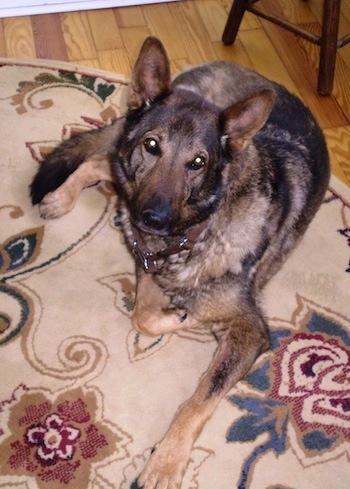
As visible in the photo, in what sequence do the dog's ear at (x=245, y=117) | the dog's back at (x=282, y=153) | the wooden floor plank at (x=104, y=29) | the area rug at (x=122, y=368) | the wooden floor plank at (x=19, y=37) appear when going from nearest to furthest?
the dog's ear at (x=245, y=117), the area rug at (x=122, y=368), the dog's back at (x=282, y=153), the wooden floor plank at (x=19, y=37), the wooden floor plank at (x=104, y=29)

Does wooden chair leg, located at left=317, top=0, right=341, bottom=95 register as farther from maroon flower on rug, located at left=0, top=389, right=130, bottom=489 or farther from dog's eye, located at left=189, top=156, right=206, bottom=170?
maroon flower on rug, located at left=0, top=389, right=130, bottom=489

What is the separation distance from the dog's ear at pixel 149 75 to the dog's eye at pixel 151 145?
0.49ft

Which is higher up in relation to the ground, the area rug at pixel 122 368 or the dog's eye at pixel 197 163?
the dog's eye at pixel 197 163

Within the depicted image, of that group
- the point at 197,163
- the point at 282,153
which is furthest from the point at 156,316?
the point at 282,153

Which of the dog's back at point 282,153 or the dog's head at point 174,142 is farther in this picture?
the dog's back at point 282,153

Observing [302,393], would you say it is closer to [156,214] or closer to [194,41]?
[156,214]

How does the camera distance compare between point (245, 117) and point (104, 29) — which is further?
point (104, 29)

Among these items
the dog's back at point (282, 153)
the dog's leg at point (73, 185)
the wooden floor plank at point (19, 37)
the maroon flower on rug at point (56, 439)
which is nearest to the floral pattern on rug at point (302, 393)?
the dog's back at point (282, 153)

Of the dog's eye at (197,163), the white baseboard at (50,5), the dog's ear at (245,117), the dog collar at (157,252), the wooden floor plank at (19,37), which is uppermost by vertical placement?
the dog's ear at (245,117)

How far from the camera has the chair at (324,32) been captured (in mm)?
2928

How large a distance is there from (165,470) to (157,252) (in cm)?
71

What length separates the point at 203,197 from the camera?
1.78m

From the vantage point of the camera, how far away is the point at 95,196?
257 centimetres

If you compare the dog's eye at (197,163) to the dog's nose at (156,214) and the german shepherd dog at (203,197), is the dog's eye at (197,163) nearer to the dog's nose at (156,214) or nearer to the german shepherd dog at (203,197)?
the german shepherd dog at (203,197)
